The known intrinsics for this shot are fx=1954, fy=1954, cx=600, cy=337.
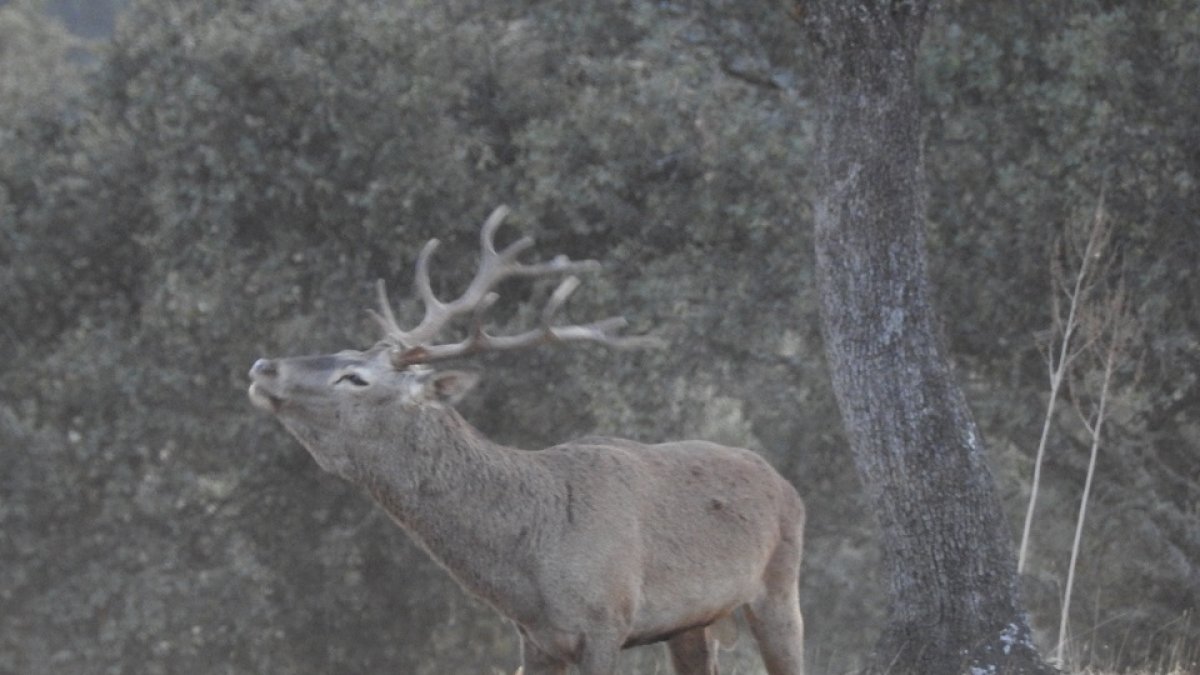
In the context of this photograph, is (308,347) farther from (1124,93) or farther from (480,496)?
(480,496)

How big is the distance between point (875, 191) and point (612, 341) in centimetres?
119

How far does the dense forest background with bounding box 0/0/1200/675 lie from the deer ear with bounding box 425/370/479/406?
4.99 metres

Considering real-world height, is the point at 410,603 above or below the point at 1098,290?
below

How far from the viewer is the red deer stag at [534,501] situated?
7.24m

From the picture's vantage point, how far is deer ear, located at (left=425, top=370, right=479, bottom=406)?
7.55 m

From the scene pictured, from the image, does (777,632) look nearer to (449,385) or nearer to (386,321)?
(449,385)

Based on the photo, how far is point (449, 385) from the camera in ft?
25.0

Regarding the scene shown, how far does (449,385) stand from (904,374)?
1.78 metres

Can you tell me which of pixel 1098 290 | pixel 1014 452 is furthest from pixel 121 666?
pixel 1098 290

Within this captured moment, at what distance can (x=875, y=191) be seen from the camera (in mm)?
7625

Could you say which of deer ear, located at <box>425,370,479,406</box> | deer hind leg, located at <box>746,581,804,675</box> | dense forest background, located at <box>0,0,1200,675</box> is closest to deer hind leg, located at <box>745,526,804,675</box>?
deer hind leg, located at <box>746,581,804,675</box>

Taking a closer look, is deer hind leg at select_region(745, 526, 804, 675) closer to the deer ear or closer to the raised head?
the raised head

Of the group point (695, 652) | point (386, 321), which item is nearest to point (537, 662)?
point (695, 652)

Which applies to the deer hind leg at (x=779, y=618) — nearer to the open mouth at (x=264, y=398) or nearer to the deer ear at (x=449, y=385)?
the deer ear at (x=449, y=385)
